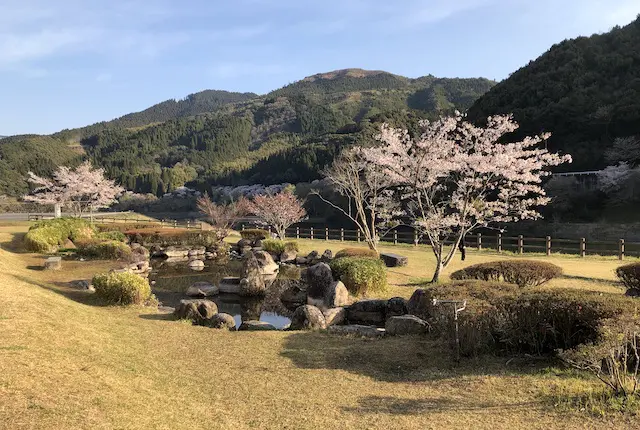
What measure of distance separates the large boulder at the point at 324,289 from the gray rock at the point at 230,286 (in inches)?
151

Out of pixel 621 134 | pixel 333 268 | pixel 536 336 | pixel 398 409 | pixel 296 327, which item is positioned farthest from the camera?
pixel 621 134

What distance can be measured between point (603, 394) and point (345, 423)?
9.83 ft

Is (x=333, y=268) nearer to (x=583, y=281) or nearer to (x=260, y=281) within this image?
(x=260, y=281)

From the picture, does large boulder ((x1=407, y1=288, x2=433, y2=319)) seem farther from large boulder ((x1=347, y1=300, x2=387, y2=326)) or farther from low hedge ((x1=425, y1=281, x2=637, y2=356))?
low hedge ((x1=425, y1=281, x2=637, y2=356))

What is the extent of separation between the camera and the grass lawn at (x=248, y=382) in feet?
15.0

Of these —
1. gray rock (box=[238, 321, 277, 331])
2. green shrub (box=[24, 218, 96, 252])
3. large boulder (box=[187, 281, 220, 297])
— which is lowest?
large boulder (box=[187, 281, 220, 297])

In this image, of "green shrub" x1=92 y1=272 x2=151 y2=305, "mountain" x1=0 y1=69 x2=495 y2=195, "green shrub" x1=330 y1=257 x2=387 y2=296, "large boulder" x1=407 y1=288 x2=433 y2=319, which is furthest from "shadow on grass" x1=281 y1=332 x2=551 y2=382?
"mountain" x1=0 y1=69 x2=495 y2=195

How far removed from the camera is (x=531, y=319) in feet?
22.2

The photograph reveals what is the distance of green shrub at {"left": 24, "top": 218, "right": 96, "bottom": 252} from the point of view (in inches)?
852

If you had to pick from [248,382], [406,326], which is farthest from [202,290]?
[248,382]

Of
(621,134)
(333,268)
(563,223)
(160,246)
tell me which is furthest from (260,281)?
(621,134)

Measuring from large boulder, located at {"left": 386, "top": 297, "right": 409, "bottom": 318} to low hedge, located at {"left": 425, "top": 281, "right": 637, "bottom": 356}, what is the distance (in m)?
2.96

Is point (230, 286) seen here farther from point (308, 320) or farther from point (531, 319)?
point (531, 319)

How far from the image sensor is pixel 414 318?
29.3 ft
